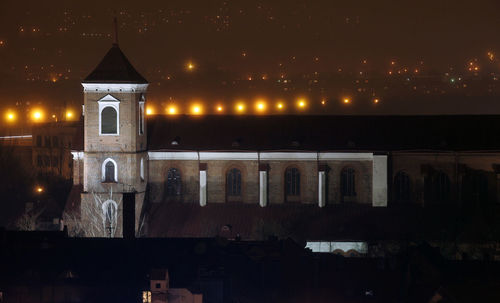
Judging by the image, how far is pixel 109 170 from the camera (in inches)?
2771

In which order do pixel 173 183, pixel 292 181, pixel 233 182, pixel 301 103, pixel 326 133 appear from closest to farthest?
pixel 292 181 → pixel 233 182 → pixel 173 183 → pixel 326 133 → pixel 301 103

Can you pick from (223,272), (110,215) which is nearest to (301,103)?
(110,215)

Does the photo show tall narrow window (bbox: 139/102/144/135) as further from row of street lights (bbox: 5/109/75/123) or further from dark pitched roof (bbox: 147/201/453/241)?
row of street lights (bbox: 5/109/75/123)

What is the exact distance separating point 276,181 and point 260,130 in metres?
3.34

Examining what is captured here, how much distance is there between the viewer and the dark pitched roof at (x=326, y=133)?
71188 millimetres

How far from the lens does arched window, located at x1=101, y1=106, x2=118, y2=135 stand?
6994 centimetres

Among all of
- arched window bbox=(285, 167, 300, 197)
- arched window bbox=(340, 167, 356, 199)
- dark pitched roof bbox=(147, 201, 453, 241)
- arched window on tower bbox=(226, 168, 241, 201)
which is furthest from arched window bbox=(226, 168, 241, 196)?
arched window bbox=(340, 167, 356, 199)

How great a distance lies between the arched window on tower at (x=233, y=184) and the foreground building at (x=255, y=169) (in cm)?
6

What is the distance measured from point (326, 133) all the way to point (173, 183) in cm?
904

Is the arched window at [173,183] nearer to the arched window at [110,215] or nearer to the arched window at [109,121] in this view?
the arched window at [110,215]

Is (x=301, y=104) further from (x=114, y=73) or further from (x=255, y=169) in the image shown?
(x=114, y=73)

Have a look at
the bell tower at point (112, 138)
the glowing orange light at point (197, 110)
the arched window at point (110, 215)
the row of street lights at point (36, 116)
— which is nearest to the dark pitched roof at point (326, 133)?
the bell tower at point (112, 138)

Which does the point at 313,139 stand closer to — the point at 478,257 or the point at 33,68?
the point at 478,257

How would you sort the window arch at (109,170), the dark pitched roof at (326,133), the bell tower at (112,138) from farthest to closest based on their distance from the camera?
1. the dark pitched roof at (326,133)
2. the window arch at (109,170)
3. the bell tower at (112,138)
